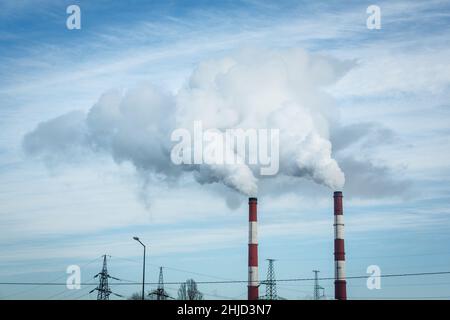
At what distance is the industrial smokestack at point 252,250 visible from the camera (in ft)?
172

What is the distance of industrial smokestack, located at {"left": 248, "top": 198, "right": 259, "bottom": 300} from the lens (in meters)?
52.6

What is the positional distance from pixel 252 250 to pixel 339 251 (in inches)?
297

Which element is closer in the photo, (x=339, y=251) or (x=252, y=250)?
(x=252, y=250)

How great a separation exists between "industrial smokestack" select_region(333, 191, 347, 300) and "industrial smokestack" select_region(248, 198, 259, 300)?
688cm

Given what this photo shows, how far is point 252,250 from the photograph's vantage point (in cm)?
5372

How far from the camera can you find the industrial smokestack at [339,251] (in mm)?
53344

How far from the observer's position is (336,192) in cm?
5466

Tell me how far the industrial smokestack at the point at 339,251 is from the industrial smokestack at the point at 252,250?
22.6 ft

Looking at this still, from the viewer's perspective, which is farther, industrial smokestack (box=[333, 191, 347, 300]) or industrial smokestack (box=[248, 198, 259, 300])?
industrial smokestack (box=[333, 191, 347, 300])

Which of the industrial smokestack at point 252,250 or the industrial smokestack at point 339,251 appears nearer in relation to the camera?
the industrial smokestack at point 252,250
